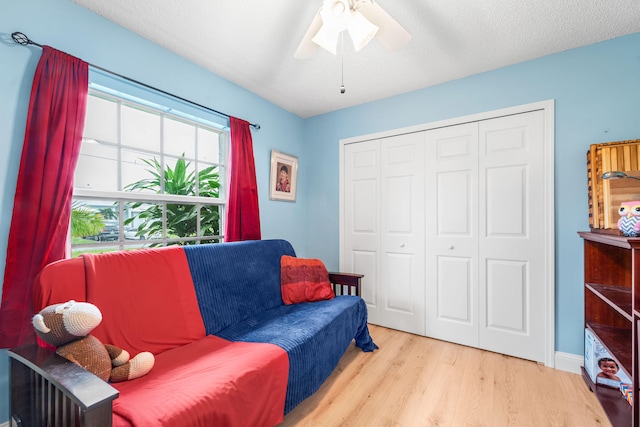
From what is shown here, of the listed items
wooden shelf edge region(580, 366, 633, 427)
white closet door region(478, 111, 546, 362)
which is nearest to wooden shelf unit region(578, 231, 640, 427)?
wooden shelf edge region(580, 366, 633, 427)

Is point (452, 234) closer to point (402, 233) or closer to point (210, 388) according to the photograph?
point (402, 233)

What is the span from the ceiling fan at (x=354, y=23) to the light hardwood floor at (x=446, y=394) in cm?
210

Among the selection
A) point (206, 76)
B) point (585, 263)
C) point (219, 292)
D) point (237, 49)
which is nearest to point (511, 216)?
point (585, 263)

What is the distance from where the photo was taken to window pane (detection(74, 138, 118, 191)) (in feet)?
5.56

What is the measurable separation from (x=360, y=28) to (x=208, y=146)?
1671mm

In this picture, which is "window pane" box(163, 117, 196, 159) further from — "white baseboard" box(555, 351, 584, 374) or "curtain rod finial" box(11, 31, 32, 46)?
"white baseboard" box(555, 351, 584, 374)

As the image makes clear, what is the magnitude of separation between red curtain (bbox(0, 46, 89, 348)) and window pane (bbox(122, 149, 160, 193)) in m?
0.36

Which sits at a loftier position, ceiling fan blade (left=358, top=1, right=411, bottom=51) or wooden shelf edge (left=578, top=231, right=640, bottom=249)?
ceiling fan blade (left=358, top=1, right=411, bottom=51)

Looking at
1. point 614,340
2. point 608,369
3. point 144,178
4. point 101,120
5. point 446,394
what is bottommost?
point 446,394

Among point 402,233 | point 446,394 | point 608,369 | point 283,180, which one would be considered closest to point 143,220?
point 283,180

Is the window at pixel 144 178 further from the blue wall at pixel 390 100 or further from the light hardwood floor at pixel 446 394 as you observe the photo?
the light hardwood floor at pixel 446 394

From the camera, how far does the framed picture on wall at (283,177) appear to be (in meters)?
2.95

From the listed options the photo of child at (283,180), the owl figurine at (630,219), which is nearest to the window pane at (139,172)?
the photo of child at (283,180)

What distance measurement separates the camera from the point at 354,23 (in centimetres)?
138
